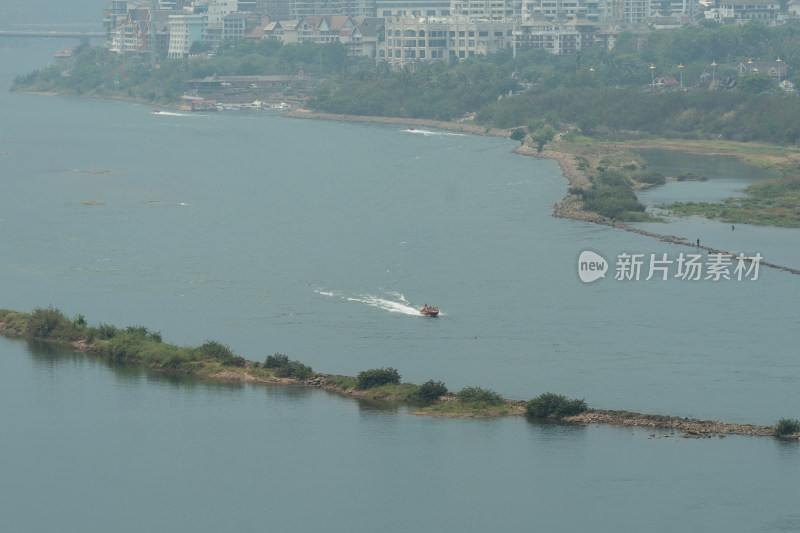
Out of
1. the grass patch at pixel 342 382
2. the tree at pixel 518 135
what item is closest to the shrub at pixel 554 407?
the grass patch at pixel 342 382

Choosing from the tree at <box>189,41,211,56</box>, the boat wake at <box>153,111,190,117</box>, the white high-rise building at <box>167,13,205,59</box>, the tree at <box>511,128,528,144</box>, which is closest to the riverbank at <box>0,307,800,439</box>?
the tree at <box>511,128,528,144</box>

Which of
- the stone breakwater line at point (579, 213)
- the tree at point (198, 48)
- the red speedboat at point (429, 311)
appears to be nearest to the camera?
the red speedboat at point (429, 311)

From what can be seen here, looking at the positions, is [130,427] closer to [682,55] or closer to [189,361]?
[189,361]

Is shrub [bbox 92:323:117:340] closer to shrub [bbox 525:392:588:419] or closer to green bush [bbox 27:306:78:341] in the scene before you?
green bush [bbox 27:306:78:341]

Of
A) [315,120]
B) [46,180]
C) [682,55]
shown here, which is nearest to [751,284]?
[46,180]

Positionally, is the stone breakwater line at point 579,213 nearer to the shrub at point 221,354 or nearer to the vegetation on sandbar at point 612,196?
the vegetation on sandbar at point 612,196
